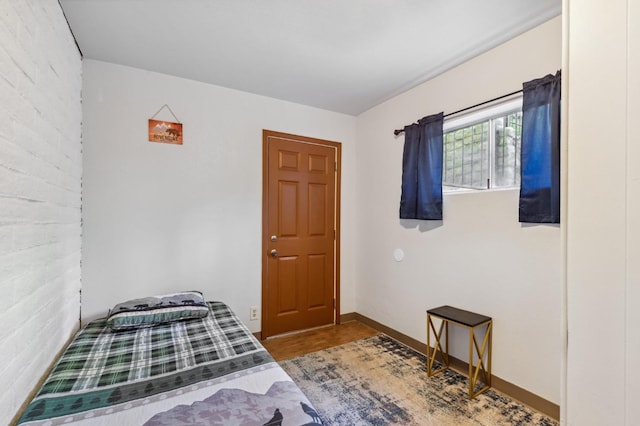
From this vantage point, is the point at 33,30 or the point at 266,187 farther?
the point at 266,187

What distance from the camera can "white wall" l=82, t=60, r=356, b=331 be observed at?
2.34 m

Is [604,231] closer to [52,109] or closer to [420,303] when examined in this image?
[420,303]

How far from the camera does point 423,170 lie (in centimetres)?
264

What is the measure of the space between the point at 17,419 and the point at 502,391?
2.74m

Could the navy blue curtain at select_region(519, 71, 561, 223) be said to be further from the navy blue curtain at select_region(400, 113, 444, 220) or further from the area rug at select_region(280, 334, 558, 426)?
the area rug at select_region(280, 334, 558, 426)

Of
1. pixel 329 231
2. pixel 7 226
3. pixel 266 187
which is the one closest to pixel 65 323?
pixel 7 226

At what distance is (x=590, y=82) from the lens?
79cm

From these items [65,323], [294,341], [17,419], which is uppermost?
[65,323]

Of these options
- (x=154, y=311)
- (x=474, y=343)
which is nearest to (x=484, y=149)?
(x=474, y=343)

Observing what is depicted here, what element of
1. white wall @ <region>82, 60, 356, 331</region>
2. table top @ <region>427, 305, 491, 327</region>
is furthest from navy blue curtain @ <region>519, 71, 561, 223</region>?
white wall @ <region>82, 60, 356, 331</region>

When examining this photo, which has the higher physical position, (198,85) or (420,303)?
(198,85)

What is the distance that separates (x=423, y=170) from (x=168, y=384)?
2397mm

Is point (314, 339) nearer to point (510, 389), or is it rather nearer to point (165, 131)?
point (510, 389)

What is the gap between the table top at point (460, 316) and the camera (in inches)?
82.0
